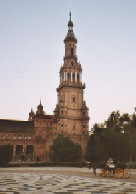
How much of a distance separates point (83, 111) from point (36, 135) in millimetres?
23931

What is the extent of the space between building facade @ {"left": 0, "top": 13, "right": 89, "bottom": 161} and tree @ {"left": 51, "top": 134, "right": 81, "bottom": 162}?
23.7m

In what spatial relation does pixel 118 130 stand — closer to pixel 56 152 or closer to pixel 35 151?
pixel 56 152

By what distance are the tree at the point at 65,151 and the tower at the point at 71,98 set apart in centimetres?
2767

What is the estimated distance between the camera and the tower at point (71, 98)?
371ft

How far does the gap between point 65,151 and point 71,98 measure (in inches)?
1650

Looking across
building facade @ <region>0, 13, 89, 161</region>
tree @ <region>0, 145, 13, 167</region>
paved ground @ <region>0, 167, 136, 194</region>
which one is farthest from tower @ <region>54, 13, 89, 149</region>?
paved ground @ <region>0, 167, 136, 194</region>

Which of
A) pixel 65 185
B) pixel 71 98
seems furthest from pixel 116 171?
pixel 71 98

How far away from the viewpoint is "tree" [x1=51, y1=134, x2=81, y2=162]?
257ft

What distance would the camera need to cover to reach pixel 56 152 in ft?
261

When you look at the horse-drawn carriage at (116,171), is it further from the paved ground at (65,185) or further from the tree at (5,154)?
the tree at (5,154)

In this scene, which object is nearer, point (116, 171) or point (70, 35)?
point (116, 171)

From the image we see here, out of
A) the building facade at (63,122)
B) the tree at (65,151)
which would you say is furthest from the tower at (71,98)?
the tree at (65,151)

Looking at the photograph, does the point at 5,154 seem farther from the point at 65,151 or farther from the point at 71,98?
the point at 71,98

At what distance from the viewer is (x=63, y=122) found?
366 feet
